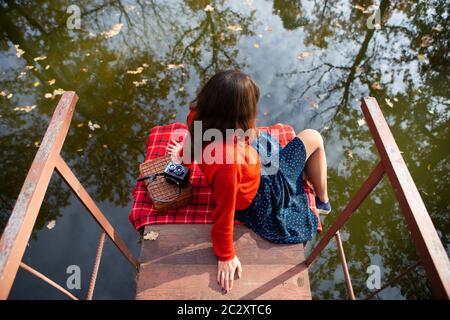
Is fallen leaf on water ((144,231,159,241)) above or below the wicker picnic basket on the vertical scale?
below

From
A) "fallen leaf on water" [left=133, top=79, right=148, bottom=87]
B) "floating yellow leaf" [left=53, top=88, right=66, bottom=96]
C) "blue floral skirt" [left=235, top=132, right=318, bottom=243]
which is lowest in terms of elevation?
"blue floral skirt" [left=235, top=132, right=318, bottom=243]

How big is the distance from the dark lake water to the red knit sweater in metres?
1.59

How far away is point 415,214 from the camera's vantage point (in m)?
1.40

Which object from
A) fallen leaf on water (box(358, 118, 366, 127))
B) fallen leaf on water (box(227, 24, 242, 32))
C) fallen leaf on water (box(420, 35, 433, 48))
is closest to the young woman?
fallen leaf on water (box(358, 118, 366, 127))

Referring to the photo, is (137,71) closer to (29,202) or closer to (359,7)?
(359,7)

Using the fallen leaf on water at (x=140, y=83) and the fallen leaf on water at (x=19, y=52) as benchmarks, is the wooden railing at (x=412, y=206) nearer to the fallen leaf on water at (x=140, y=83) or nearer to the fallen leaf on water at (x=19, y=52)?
the fallen leaf on water at (x=140, y=83)

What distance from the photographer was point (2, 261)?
4.01 ft

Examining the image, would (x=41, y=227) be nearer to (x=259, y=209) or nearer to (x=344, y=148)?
(x=259, y=209)

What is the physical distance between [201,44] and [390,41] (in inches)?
128

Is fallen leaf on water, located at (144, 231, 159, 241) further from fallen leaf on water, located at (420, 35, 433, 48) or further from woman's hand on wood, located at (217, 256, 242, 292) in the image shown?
fallen leaf on water, located at (420, 35, 433, 48)

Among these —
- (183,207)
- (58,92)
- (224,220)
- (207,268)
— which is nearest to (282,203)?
(224,220)

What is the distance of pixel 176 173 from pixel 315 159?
1262mm

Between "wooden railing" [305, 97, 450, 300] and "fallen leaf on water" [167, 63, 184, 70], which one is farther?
"fallen leaf on water" [167, 63, 184, 70]

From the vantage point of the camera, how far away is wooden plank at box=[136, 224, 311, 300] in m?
2.57
